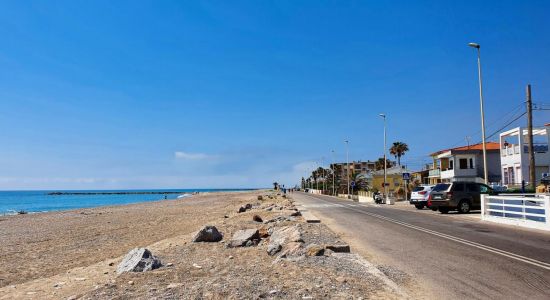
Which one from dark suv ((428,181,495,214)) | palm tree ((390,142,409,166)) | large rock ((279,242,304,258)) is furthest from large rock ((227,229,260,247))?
palm tree ((390,142,409,166))

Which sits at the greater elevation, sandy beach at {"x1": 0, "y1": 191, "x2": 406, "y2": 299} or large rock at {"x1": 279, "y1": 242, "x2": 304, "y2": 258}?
large rock at {"x1": 279, "y1": 242, "x2": 304, "y2": 258}

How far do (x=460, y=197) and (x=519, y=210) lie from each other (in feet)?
23.8

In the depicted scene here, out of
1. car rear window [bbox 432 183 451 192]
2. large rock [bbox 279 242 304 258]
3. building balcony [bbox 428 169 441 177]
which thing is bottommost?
large rock [bbox 279 242 304 258]

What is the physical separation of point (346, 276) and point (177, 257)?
5811mm

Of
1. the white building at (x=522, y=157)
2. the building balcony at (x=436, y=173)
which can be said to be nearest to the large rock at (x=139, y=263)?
the white building at (x=522, y=157)

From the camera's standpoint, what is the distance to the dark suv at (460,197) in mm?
28406

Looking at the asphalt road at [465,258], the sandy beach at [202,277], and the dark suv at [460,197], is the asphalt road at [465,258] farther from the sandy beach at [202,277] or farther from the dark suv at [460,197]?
the dark suv at [460,197]

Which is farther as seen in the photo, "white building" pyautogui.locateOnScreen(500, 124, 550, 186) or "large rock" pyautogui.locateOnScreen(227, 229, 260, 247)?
"white building" pyautogui.locateOnScreen(500, 124, 550, 186)

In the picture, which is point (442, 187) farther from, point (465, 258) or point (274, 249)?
point (274, 249)

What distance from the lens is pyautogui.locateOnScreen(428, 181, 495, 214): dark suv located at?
93.2 ft

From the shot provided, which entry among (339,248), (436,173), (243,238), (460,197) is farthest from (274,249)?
(436,173)

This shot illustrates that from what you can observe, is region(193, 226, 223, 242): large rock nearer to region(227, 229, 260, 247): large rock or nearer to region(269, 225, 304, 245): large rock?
region(227, 229, 260, 247): large rock

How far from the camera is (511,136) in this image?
178 feet

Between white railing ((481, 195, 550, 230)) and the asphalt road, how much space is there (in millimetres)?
904
